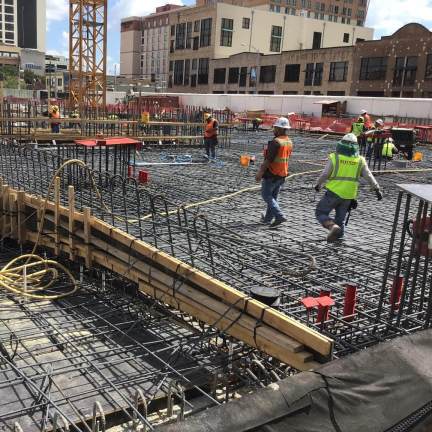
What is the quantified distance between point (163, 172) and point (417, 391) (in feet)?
36.4

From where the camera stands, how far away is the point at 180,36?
266 ft

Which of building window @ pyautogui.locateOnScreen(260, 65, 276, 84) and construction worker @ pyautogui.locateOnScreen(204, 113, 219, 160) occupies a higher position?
building window @ pyautogui.locateOnScreen(260, 65, 276, 84)

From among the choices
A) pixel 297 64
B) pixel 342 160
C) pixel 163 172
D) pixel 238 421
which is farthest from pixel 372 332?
pixel 297 64

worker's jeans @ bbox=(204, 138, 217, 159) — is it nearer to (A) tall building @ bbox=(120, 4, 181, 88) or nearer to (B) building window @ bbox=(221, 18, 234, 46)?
(B) building window @ bbox=(221, 18, 234, 46)

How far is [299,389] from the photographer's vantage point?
284 centimetres

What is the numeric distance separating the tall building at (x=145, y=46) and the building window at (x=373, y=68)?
6400 cm

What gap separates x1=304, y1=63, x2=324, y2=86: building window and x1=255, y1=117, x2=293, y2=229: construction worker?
53.2 m

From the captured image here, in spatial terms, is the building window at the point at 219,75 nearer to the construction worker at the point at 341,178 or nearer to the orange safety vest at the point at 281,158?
the orange safety vest at the point at 281,158

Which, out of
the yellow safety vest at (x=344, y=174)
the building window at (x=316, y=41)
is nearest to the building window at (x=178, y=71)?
the building window at (x=316, y=41)

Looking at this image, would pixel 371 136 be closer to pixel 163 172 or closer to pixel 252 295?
pixel 163 172

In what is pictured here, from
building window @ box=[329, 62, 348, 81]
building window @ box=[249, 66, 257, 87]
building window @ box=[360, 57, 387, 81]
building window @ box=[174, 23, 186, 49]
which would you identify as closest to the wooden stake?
A: building window @ box=[360, 57, 387, 81]

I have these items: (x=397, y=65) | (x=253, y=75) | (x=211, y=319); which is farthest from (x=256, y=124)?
(x=253, y=75)

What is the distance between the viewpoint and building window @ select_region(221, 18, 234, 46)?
7569cm

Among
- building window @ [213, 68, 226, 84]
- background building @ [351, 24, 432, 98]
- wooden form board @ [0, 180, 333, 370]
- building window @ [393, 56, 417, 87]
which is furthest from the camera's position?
building window @ [213, 68, 226, 84]
